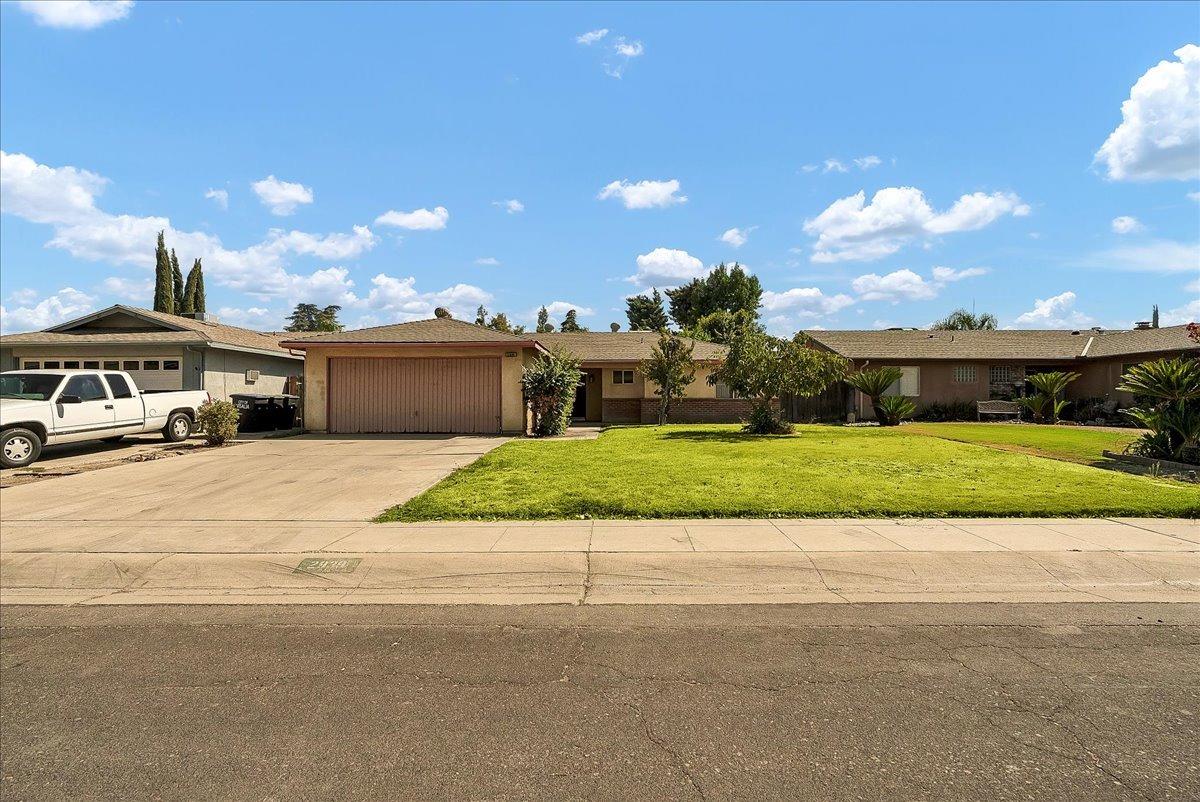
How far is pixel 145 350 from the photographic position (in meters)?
22.1

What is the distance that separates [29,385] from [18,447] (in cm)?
169

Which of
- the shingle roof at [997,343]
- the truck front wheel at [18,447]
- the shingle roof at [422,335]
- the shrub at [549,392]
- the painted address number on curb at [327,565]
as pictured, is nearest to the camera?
the painted address number on curb at [327,565]

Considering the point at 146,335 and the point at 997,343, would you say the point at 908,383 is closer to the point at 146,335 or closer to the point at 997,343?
the point at 997,343

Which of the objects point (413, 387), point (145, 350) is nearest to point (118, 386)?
point (145, 350)

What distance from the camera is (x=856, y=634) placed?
4.87 m

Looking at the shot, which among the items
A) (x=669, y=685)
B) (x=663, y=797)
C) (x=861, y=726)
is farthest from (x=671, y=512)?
(x=663, y=797)

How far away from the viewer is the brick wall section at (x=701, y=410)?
2647cm

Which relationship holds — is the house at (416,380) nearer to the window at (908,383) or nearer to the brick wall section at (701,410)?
the brick wall section at (701,410)

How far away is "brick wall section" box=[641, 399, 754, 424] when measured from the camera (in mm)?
26469

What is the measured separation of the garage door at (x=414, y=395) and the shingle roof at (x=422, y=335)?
2.44 ft

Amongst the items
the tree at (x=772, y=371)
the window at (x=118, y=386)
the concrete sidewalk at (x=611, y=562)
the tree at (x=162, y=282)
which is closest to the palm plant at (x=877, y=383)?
the tree at (x=772, y=371)

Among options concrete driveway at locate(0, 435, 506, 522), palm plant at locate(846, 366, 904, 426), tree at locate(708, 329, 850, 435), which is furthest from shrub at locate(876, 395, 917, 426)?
concrete driveway at locate(0, 435, 506, 522)

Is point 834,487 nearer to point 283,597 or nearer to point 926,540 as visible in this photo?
point 926,540

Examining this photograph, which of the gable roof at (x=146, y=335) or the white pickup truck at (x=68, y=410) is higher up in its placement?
the gable roof at (x=146, y=335)
